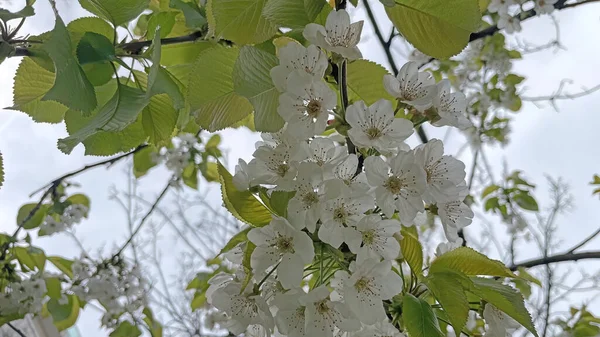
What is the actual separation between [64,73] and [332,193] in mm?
210

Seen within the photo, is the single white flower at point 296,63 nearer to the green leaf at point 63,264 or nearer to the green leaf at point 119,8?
the green leaf at point 119,8

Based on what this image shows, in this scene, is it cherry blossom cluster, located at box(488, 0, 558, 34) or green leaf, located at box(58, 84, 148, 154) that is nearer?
green leaf, located at box(58, 84, 148, 154)

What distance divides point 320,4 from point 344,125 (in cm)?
10

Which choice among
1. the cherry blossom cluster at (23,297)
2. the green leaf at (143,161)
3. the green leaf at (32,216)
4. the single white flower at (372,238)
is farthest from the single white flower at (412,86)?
the green leaf at (32,216)

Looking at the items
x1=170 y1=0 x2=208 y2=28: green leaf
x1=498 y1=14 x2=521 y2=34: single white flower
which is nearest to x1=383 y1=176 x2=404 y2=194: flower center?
x1=170 y1=0 x2=208 y2=28: green leaf

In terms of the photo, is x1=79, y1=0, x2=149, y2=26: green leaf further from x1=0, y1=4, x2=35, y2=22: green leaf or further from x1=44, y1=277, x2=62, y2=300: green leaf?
x1=44, y1=277, x2=62, y2=300: green leaf

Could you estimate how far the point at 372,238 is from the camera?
1.27 ft

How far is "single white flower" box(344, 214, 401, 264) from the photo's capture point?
0.38 m

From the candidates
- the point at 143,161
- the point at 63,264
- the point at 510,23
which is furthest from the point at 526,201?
the point at 63,264

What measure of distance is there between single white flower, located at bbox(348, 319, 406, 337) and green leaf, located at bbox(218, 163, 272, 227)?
0.12m

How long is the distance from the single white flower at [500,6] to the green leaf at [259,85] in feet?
2.93

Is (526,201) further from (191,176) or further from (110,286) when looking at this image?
(110,286)

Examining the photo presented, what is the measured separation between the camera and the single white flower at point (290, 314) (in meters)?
0.39

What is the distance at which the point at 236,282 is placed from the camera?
0.43 metres
